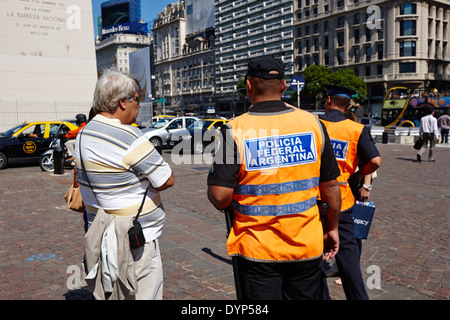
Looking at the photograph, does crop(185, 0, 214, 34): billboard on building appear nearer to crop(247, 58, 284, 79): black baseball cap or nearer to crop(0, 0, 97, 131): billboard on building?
crop(0, 0, 97, 131): billboard on building

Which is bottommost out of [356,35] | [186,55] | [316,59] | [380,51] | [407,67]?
[407,67]

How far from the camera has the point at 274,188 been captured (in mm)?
2133

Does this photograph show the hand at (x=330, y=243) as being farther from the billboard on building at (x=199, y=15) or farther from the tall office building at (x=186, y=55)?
the billboard on building at (x=199, y=15)

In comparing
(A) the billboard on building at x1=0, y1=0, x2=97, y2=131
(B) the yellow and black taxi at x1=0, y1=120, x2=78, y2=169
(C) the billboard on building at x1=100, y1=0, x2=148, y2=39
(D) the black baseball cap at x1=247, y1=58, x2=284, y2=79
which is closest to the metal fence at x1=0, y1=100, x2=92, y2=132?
(A) the billboard on building at x1=0, y1=0, x2=97, y2=131

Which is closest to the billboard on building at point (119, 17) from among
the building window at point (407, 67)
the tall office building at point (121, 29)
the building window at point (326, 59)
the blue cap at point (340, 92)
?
the tall office building at point (121, 29)

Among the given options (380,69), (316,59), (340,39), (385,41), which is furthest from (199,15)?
(380,69)

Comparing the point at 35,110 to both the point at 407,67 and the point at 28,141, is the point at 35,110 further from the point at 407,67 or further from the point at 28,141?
the point at 407,67

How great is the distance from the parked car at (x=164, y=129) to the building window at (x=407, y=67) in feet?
162

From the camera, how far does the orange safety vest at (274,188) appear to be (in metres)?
2.14

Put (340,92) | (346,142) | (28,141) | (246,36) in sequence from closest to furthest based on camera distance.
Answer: (346,142), (340,92), (28,141), (246,36)

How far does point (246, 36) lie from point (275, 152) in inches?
3638

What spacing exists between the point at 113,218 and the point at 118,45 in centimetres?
13792

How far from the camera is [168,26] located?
11781 cm

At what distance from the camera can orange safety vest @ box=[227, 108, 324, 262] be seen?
7.02 ft
